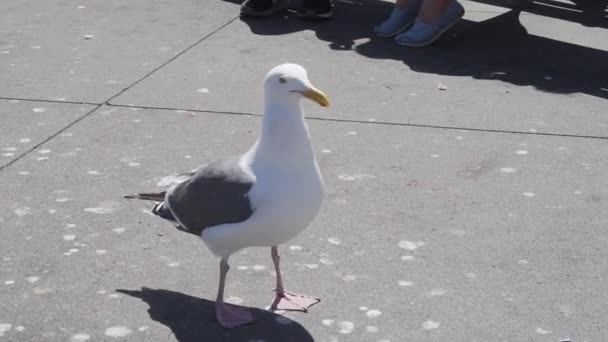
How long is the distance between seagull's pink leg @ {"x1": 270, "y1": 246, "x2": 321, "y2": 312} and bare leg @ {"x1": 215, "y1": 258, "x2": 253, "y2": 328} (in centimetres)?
14

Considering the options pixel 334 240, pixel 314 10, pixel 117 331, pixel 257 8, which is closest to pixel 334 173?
pixel 334 240

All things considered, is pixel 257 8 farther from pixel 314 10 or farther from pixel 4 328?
pixel 4 328

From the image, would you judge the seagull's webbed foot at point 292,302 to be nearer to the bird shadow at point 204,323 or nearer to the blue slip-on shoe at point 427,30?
the bird shadow at point 204,323

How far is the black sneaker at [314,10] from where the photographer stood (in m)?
8.23

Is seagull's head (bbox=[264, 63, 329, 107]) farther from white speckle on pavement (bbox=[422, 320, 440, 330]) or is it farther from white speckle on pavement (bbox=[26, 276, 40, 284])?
white speckle on pavement (bbox=[26, 276, 40, 284])

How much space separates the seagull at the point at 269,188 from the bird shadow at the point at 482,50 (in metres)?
3.43

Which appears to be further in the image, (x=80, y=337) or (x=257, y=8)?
(x=257, y=8)

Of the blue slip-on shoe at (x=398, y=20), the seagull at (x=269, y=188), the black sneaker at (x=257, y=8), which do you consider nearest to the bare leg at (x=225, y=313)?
the seagull at (x=269, y=188)

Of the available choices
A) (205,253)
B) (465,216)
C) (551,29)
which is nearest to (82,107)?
(205,253)

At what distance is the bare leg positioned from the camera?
385 centimetres

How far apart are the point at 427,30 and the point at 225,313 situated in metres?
4.22

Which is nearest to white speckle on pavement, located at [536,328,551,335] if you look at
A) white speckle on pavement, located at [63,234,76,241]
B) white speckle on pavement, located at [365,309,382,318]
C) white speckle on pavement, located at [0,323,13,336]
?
white speckle on pavement, located at [365,309,382,318]

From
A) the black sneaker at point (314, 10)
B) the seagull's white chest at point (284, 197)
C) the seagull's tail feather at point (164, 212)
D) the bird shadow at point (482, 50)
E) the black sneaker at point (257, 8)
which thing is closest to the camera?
the seagull's white chest at point (284, 197)

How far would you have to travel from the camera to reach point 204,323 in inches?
154
